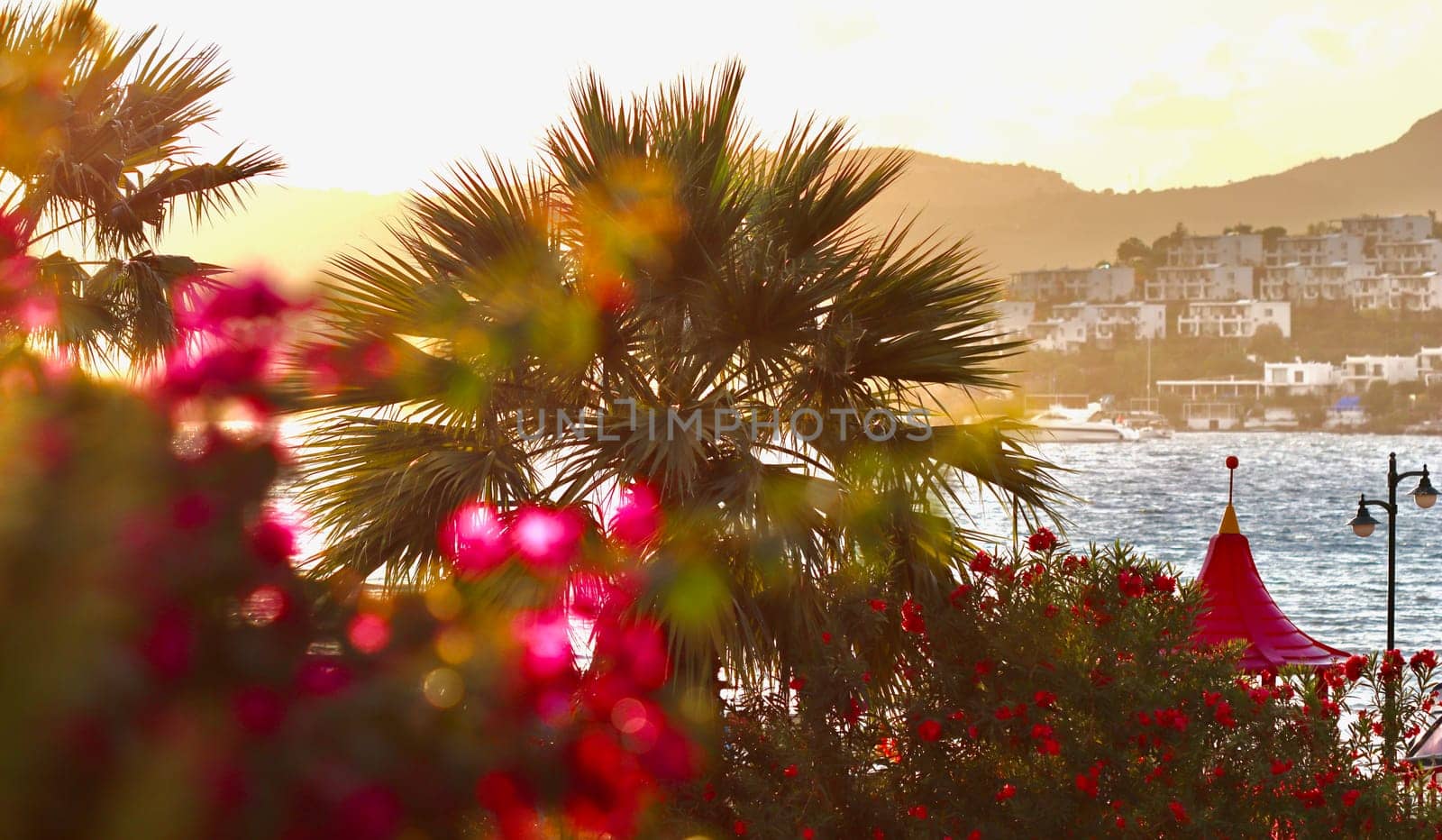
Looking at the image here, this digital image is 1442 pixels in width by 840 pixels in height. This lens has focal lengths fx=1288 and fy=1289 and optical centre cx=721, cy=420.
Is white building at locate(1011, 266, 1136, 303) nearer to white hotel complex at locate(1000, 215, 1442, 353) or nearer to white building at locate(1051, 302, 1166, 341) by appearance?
white hotel complex at locate(1000, 215, 1442, 353)

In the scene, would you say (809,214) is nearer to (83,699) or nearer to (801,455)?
(801,455)

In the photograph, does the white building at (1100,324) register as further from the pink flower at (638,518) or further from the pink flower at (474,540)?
the pink flower at (474,540)

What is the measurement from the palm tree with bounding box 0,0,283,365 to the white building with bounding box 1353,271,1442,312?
138560 mm

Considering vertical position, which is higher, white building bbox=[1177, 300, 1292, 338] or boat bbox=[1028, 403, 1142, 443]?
white building bbox=[1177, 300, 1292, 338]

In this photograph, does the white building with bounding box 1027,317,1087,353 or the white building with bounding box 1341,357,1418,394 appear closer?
the white building with bounding box 1341,357,1418,394

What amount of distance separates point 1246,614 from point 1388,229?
488 feet

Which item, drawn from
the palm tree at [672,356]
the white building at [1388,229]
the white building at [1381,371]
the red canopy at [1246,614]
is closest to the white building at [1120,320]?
the white building at [1381,371]

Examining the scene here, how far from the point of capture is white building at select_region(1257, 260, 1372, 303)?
13250 centimetres

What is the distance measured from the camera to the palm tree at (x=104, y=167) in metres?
7.86

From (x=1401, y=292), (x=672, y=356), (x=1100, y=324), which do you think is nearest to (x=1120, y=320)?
(x=1100, y=324)

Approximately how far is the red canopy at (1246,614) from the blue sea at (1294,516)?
93.8 feet

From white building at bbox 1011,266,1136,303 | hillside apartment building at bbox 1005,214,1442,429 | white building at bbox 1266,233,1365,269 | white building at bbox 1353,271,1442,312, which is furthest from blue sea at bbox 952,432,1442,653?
white building at bbox 1266,233,1365,269

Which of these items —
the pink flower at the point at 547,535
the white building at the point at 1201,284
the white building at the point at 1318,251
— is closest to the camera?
the pink flower at the point at 547,535

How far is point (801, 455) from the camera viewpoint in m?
5.97
